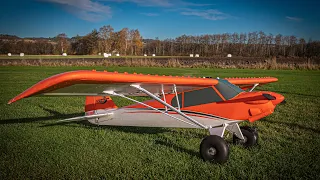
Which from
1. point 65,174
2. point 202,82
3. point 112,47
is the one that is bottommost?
point 65,174

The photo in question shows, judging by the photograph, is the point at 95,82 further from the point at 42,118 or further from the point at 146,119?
the point at 42,118

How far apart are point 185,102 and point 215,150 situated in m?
1.25

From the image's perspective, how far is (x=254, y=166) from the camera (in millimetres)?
5000

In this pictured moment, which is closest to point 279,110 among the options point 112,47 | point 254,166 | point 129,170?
point 254,166

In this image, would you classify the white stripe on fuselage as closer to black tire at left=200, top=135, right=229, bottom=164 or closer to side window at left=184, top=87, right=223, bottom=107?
side window at left=184, top=87, right=223, bottom=107

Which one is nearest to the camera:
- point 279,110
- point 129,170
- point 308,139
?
point 129,170

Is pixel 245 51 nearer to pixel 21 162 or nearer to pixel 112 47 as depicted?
pixel 112 47

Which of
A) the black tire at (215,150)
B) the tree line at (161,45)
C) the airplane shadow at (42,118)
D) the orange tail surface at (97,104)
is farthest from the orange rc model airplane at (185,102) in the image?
the tree line at (161,45)

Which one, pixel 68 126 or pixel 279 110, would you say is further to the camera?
pixel 279 110

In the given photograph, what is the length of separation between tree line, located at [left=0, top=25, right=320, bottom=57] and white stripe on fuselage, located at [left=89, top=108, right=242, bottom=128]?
94.3m

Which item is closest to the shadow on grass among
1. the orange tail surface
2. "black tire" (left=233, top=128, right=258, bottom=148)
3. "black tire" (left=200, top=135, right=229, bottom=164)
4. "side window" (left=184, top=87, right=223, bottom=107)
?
"black tire" (left=200, top=135, right=229, bottom=164)

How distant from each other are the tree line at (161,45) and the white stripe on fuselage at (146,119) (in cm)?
9431

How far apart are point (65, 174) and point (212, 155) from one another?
289 centimetres

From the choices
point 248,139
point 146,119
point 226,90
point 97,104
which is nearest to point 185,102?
point 226,90
